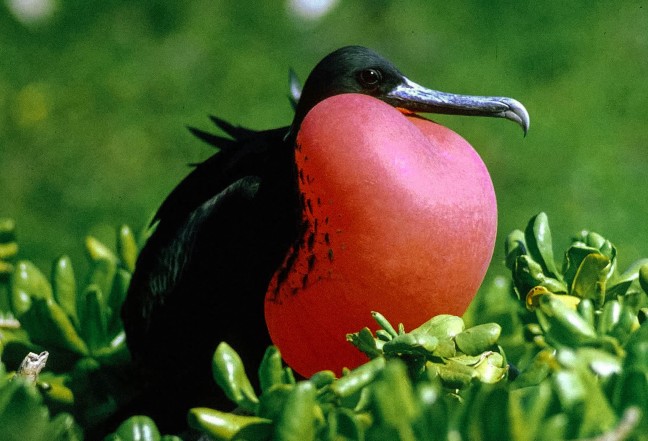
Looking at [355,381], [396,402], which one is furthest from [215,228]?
[396,402]

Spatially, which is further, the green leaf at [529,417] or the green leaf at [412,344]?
A: the green leaf at [412,344]

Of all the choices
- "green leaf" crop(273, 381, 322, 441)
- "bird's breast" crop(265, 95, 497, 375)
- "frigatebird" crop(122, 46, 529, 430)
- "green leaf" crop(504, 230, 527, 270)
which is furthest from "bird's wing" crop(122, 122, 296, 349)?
"green leaf" crop(273, 381, 322, 441)

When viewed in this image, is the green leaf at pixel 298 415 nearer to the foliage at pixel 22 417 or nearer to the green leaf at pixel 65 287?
the foliage at pixel 22 417

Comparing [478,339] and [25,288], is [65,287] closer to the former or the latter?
[25,288]

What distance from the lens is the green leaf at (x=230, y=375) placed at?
0.95m

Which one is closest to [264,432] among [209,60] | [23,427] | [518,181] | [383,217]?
[23,427]

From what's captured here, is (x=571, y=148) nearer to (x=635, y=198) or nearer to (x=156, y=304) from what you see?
(x=635, y=198)

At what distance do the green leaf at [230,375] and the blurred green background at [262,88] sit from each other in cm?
208

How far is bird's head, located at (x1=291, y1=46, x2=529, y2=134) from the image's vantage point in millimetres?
1422

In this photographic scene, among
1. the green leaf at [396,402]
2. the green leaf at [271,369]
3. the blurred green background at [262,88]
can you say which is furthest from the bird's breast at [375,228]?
the blurred green background at [262,88]

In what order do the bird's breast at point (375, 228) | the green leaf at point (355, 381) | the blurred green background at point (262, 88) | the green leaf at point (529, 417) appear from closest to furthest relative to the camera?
1. the green leaf at point (529, 417)
2. the green leaf at point (355, 381)
3. the bird's breast at point (375, 228)
4. the blurred green background at point (262, 88)

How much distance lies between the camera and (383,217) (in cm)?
118

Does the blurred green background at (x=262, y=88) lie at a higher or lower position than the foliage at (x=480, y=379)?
lower

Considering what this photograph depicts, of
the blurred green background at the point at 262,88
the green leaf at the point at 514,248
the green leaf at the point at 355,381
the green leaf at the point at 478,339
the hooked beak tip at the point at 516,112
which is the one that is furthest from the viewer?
the blurred green background at the point at 262,88
